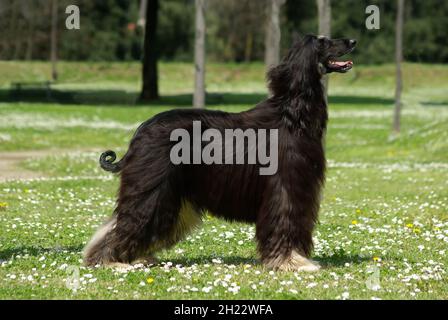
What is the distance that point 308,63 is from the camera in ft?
23.6

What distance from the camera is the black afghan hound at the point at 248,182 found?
705cm

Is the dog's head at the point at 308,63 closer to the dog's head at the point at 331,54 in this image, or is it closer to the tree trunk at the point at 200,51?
the dog's head at the point at 331,54

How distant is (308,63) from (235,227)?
3.59m

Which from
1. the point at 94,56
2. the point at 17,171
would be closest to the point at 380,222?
the point at 17,171

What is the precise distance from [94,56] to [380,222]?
1925 inches

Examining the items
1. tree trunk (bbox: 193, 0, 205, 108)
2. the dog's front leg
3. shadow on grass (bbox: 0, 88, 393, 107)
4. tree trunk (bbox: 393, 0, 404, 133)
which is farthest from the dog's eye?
shadow on grass (bbox: 0, 88, 393, 107)

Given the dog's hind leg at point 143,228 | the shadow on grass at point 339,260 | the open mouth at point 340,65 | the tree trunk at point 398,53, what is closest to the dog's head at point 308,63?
the open mouth at point 340,65

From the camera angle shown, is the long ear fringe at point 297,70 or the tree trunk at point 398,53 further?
the tree trunk at point 398,53

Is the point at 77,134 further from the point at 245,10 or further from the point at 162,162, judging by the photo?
the point at 245,10

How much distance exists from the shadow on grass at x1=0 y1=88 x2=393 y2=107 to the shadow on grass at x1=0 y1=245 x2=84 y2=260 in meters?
28.0

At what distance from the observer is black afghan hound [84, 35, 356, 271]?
7.05 meters

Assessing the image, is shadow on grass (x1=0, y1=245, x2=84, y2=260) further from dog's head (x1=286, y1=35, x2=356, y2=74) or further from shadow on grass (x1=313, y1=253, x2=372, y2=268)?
dog's head (x1=286, y1=35, x2=356, y2=74)

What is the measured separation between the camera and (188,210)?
7.29 metres

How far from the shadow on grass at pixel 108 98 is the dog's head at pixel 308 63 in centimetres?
2902
